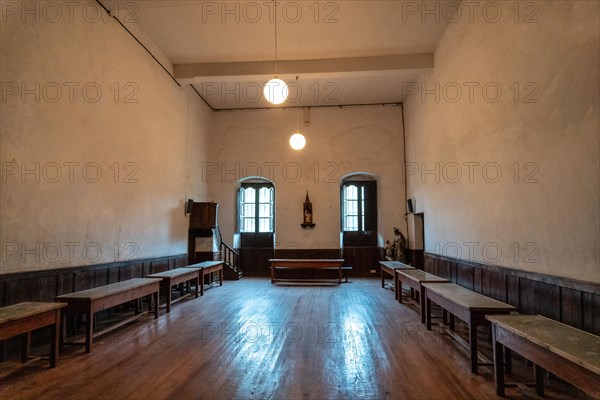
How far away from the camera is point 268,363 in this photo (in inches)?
133

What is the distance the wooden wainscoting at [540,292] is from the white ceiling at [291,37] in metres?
4.35

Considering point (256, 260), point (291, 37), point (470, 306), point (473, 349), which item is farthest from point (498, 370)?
point (256, 260)

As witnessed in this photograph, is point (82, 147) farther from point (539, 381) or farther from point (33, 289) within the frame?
point (539, 381)

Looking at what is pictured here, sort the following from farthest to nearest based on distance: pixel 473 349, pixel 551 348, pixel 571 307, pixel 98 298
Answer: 1. pixel 98 298
2. pixel 473 349
3. pixel 571 307
4. pixel 551 348

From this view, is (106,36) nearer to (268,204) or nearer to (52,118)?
(52,118)

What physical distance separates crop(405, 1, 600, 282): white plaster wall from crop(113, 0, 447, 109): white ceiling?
107cm

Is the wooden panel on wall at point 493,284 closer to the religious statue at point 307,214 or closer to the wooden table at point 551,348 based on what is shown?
the wooden table at point 551,348

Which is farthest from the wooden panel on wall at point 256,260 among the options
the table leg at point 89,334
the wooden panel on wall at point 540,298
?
the wooden panel on wall at point 540,298

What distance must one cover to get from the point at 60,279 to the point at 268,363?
9.64 feet

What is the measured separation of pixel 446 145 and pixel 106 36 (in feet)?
19.3

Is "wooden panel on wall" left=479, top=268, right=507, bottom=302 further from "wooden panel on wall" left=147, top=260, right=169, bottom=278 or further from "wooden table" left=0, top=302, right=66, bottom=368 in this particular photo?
"wooden panel on wall" left=147, top=260, right=169, bottom=278

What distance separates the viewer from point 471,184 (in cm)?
549

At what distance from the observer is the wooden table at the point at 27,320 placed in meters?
2.96

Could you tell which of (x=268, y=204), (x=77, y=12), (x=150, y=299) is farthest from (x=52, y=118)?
(x=268, y=204)
